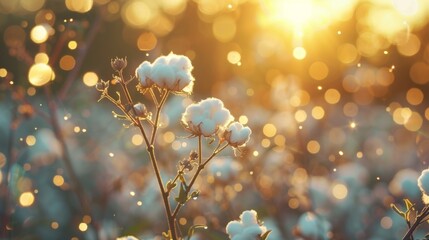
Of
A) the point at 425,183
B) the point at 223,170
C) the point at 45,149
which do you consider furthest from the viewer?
the point at 45,149

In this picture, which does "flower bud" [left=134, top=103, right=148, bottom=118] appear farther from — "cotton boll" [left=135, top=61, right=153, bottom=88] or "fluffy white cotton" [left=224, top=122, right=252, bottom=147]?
"fluffy white cotton" [left=224, top=122, right=252, bottom=147]

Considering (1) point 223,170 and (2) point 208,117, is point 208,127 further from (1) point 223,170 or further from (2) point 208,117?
(1) point 223,170

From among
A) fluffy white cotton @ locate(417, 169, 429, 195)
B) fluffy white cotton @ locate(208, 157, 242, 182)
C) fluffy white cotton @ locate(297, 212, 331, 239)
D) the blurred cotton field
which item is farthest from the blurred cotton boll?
fluffy white cotton @ locate(417, 169, 429, 195)

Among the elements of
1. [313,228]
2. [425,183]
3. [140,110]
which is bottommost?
[313,228]

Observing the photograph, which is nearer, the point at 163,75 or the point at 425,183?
the point at 425,183

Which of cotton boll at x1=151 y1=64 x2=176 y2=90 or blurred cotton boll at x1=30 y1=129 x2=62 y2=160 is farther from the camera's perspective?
blurred cotton boll at x1=30 y1=129 x2=62 y2=160

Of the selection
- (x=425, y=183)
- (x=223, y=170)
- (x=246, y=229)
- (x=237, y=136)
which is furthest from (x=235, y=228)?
(x=223, y=170)


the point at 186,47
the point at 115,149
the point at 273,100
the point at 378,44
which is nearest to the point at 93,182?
the point at 115,149

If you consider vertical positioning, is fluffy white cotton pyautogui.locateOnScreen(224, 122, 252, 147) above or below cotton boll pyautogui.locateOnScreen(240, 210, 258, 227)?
above
